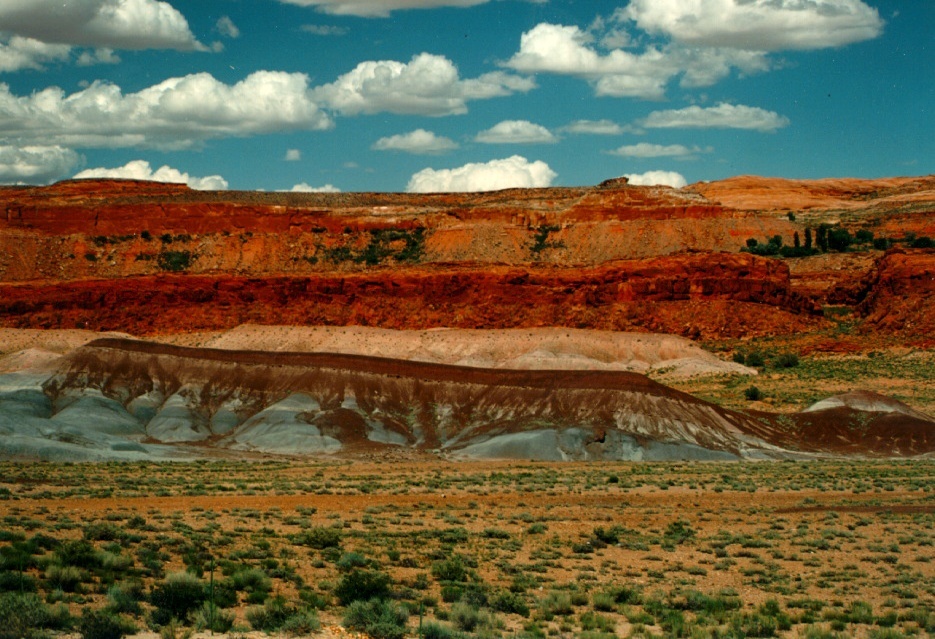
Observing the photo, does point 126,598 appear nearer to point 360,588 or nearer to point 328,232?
point 360,588

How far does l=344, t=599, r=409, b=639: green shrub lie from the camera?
14367 millimetres

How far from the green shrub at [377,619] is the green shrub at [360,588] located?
0.74 m

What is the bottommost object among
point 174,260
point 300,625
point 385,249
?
point 300,625

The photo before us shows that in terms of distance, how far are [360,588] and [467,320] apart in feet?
197

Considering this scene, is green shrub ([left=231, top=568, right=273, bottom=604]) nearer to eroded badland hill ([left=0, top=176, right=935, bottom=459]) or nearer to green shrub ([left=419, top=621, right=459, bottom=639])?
green shrub ([left=419, top=621, right=459, bottom=639])

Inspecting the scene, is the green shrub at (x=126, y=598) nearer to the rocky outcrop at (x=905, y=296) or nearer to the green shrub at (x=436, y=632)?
the green shrub at (x=436, y=632)

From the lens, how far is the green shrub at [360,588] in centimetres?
1639

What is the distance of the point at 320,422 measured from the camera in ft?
164

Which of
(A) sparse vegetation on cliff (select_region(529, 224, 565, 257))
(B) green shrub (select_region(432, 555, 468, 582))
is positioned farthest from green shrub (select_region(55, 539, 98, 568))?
(A) sparse vegetation on cliff (select_region(529, 224, 565, 257))

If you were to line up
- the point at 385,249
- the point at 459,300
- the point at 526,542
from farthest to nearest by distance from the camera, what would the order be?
the point at 385,249, the point at 459,300, the point at 526,542

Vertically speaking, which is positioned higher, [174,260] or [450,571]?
[174,260]

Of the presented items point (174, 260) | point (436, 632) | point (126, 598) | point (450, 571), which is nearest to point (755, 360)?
point (174, 260)

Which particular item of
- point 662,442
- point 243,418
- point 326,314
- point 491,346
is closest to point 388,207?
point 326,314

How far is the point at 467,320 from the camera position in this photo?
76.4m
